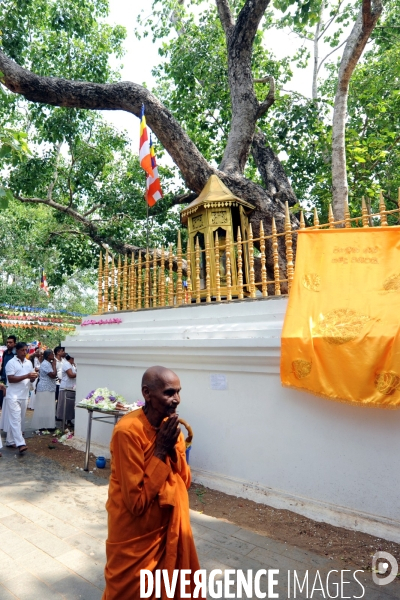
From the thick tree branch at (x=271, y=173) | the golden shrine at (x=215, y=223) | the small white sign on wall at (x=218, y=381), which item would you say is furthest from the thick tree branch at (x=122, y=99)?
the small white sign on wall at (x=218, y=381)

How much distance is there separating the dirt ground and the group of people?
3429mm

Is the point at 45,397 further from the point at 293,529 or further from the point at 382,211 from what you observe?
the point at 382,211

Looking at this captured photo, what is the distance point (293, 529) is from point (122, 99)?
778 cm

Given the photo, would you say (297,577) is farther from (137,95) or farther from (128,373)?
(137,95)

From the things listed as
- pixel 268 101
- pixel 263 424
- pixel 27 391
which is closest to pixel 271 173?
pixel 268 101

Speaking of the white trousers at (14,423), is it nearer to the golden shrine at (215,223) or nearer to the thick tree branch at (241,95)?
the golden shrine at (215,223)

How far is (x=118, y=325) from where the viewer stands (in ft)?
21.1

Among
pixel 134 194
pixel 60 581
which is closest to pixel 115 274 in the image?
pixel 60 581

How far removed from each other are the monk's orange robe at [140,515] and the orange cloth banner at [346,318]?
6.38 feet

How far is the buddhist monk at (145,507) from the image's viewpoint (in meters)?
2.06

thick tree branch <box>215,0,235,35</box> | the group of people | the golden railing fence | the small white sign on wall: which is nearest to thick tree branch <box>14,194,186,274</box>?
the group of people

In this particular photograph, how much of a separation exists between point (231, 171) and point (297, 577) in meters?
7.01

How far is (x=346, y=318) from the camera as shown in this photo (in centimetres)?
377

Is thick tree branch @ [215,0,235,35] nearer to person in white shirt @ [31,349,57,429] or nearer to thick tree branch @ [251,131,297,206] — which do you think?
thick tree branch @ [251,131,297,206]
